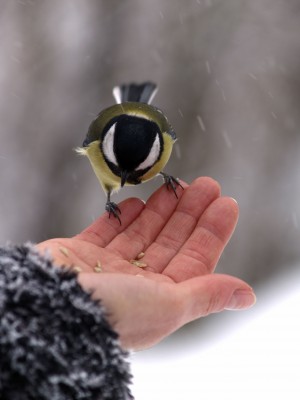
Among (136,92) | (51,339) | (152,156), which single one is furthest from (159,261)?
(136,92)

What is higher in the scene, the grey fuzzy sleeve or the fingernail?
the fingernail

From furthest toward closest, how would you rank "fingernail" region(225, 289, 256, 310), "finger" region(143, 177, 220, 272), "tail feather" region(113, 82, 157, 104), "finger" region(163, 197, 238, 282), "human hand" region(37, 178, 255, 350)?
"tail feather" region(113, 82, 157, 104) < "finger" region(143, 177, 220, 272) < "finger" region(163, 197, 238, 282) < "fingernail" region(225, 289, 256, 310) < "human hand" region(37, 178, 255, 350)

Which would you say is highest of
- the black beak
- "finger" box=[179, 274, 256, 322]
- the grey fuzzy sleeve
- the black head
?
the black head

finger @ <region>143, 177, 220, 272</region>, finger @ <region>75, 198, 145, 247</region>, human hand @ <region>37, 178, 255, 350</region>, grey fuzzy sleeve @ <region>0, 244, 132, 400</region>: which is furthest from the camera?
finger @ <region>75, 198, 145, 247</region>

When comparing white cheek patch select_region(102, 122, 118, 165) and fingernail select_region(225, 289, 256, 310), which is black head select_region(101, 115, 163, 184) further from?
fingernail select_region(225, 289, 256, 310)

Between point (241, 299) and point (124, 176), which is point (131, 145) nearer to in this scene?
point (124, 176)

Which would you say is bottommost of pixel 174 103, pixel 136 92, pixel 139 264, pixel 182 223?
pixel 139 264

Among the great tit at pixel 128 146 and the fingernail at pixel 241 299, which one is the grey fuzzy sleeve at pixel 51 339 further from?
the great tit at pixel 128 146

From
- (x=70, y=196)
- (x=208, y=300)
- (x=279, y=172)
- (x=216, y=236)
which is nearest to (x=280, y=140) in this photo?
(x=279, y=172)

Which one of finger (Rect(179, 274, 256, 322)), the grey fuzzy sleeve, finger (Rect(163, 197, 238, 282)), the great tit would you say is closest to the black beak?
the great tit

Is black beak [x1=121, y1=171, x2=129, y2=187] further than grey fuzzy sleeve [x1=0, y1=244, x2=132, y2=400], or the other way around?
black beak [x1=121, y1=171, x2=129, y2=187]
